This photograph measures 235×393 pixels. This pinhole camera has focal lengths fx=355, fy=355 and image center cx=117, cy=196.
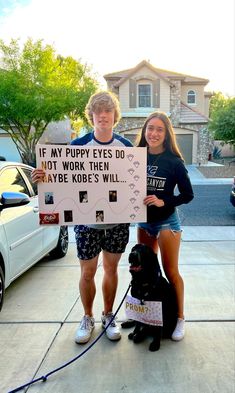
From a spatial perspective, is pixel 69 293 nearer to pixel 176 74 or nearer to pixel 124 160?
pixel 124 160

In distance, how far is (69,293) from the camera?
13.2 feet

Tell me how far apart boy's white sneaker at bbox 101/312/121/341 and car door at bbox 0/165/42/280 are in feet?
3.93

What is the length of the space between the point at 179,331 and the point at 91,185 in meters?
1.45

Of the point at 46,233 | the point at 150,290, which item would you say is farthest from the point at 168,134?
the point at 46,233

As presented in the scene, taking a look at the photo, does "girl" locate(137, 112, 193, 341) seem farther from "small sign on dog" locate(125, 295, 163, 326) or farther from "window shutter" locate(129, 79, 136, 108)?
"window shutter" locate(129, 79, 136, 108)

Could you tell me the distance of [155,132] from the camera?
8.94 ft

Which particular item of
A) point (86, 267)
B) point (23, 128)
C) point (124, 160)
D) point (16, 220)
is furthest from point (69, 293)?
point (23, 128)

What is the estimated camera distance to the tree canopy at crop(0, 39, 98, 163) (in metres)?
16.0

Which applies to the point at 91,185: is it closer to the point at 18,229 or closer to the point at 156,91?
the point at 18,229

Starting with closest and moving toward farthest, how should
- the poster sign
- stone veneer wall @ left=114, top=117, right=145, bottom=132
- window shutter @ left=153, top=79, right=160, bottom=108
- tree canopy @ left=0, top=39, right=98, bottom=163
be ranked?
the poster sign, tree canopy @ left=0, top=39, right=98, bottom=163, window shutter @ left=153, top=79, right=160, bottom=108, stone veneer wall @ left=114, top=117, right=145, bottom=132

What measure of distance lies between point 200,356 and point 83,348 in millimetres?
922

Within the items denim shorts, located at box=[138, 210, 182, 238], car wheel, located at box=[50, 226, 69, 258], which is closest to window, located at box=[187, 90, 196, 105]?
car wheel, located at box=[50, 226, 69, 258]

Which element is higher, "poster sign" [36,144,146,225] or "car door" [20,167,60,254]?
"poster sign" [36,144,146,225]

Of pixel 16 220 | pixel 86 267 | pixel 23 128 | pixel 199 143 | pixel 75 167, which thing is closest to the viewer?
pixel 75 167
